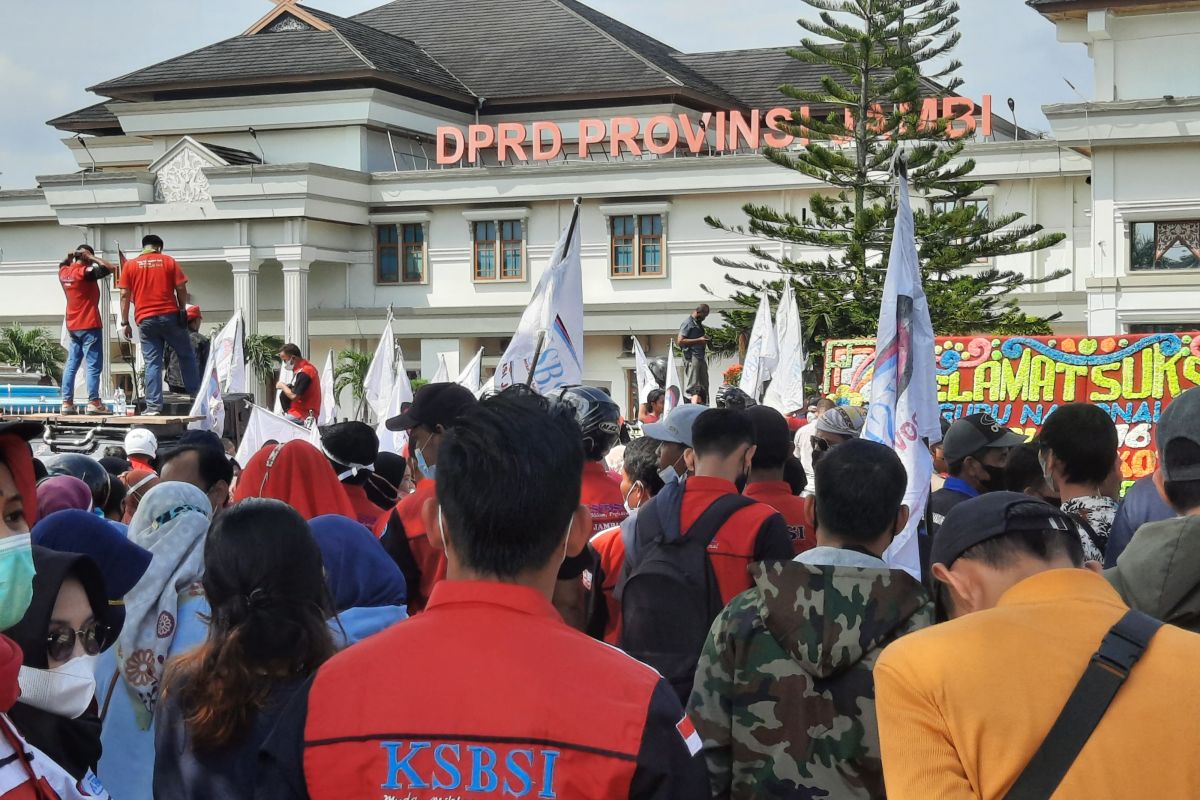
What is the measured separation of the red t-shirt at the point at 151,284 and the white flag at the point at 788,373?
786 centimetres

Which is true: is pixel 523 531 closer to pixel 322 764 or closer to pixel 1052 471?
pixel 322 764

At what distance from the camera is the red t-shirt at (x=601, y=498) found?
5297 millimetres

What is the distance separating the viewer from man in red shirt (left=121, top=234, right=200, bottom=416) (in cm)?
1268

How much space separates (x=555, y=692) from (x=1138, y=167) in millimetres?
32020

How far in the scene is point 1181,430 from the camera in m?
3.77

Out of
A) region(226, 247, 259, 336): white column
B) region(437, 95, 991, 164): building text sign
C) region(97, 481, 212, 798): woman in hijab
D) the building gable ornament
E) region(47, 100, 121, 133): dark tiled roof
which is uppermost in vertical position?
region(47, 100, 121, 133): dark tiled roof

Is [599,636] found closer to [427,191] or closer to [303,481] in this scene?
[303,481]

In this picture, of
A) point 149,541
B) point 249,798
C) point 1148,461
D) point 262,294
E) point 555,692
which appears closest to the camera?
point 555,692

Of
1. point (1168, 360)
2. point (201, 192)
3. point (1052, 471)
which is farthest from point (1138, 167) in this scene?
point (1052, 471)

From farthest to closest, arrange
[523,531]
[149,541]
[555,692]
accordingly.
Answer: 1. [149,541]
2. [523,531]
3. [555,692]

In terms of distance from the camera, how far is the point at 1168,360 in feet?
41.4

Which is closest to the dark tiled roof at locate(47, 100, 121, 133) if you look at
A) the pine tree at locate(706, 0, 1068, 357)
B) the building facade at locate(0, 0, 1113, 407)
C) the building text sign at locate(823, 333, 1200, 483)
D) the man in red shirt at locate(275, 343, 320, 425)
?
the building facade at locate(0, 0, 1113, 407)

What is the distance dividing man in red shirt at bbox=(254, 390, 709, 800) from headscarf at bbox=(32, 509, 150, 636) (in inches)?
55.1

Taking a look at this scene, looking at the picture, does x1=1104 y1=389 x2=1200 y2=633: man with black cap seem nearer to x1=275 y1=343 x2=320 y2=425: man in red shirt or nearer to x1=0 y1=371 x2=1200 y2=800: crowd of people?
x1=0 y1=371 x2=1200 y2=800: crowd of people
